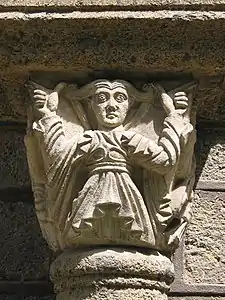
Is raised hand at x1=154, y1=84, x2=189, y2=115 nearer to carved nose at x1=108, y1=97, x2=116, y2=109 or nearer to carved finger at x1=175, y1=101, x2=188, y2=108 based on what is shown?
carved finger at x1=175, y1=101, x2=188, y2=108

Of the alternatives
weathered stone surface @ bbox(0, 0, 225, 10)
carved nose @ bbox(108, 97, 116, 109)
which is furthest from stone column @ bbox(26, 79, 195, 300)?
weathered stone surface @ bbox(0, 0, 225, 10)

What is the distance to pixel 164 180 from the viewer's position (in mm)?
1769

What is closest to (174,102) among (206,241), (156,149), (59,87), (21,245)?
(156,149)

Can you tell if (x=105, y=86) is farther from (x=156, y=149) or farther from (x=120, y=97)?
(x=156, y=149)

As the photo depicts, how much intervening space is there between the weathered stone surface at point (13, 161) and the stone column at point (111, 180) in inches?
8.0

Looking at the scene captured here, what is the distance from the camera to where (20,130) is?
2.06 metres

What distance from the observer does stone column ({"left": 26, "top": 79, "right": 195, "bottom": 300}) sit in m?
1.73

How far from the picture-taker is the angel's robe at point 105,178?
1716 millimetres

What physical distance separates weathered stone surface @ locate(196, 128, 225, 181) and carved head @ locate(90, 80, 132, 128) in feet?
0.99

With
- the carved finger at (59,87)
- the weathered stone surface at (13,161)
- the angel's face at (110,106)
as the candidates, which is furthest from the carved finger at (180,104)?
the weathered stone surface at (13,161)

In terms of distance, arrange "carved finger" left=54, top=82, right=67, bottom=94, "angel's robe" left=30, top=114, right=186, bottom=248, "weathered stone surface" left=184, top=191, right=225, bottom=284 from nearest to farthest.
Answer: "angel's robe" left=30, top=114, right=186, bottom=248 → "carved finger" left=54, top=82, right=67, bottom=94 → "weathered stone surface" left=184, top=191, right=225, bottom=284

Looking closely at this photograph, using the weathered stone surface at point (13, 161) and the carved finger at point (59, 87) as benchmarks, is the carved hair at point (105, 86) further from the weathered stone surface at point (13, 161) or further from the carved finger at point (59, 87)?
the weathered stone surface at point (13, 161)

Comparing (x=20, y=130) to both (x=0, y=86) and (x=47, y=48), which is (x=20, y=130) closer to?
(x=0, y=86)

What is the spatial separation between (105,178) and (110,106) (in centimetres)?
15
